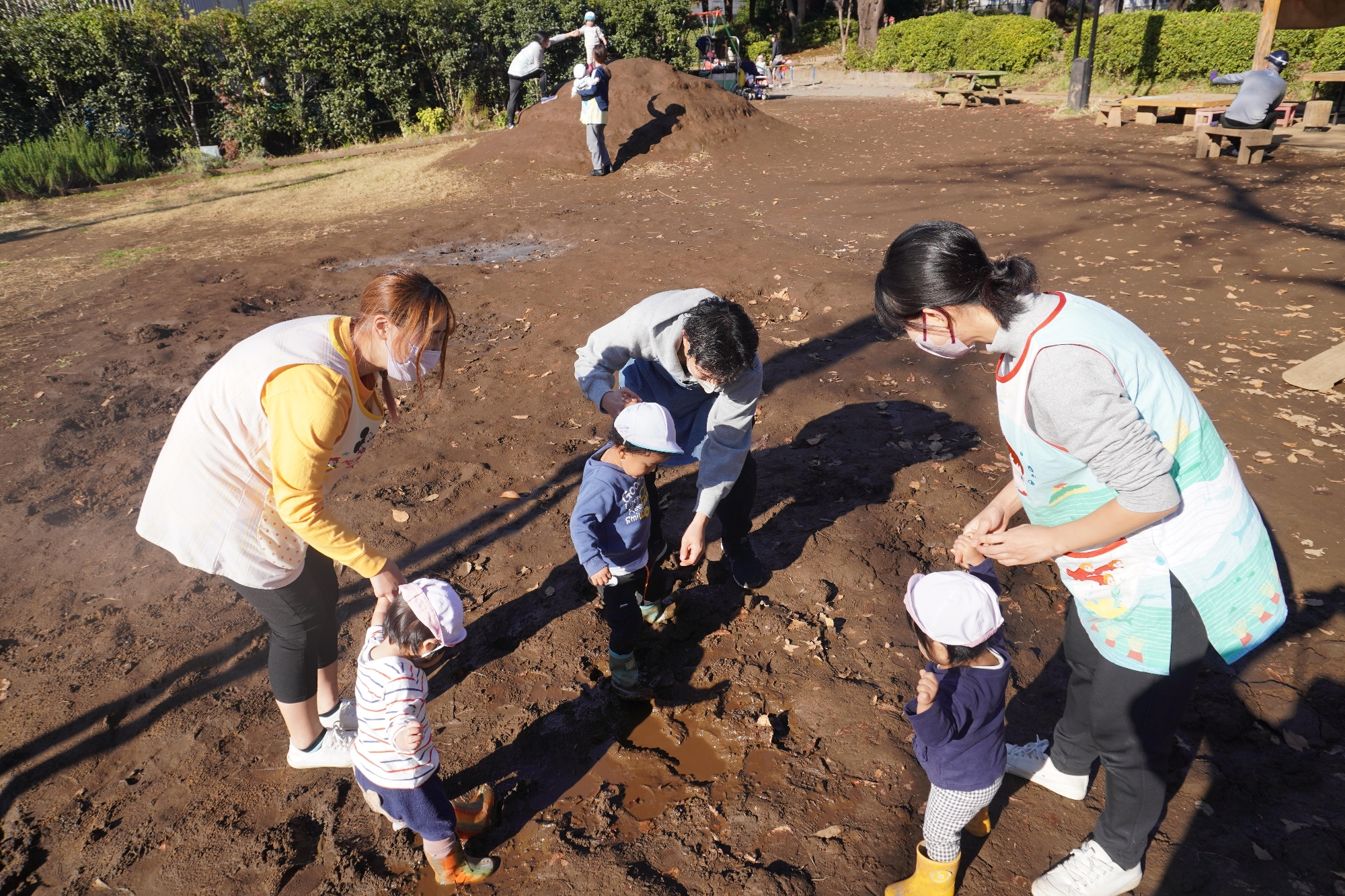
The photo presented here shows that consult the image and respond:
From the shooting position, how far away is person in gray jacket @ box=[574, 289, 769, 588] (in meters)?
2.82

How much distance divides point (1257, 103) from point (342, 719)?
43.7 feet

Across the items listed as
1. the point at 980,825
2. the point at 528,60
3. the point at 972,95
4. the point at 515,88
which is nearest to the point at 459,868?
the point at 980,825

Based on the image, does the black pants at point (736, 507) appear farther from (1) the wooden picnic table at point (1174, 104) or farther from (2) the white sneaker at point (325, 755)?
(1) the wooden picnic table at point (1174, 104)

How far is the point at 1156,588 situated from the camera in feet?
6.35

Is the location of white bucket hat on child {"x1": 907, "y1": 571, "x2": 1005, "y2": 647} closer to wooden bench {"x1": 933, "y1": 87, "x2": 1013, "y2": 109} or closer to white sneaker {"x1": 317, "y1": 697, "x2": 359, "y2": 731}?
white sneaker {"x1": 317, "y1": 697, "x2": 359, "y2": 731}

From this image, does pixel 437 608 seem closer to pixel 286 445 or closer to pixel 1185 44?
pixel 286 445

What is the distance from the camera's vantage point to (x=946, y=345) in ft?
6.55

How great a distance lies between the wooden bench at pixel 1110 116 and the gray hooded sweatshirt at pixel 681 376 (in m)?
14.4

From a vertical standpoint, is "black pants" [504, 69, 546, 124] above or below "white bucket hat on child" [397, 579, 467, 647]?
above

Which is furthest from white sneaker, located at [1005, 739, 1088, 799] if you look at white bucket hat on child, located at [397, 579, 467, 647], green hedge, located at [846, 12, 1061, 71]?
green hedge, located at [846, 12, 1061, 71]

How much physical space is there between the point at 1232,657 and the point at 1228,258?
724cm

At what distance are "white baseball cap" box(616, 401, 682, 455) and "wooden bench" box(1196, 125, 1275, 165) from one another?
11789 mm

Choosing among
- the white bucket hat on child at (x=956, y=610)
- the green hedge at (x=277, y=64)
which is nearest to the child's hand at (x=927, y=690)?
the white bucket hat on child at (x=956, y=610)

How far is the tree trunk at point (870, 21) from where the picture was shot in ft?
87.9
